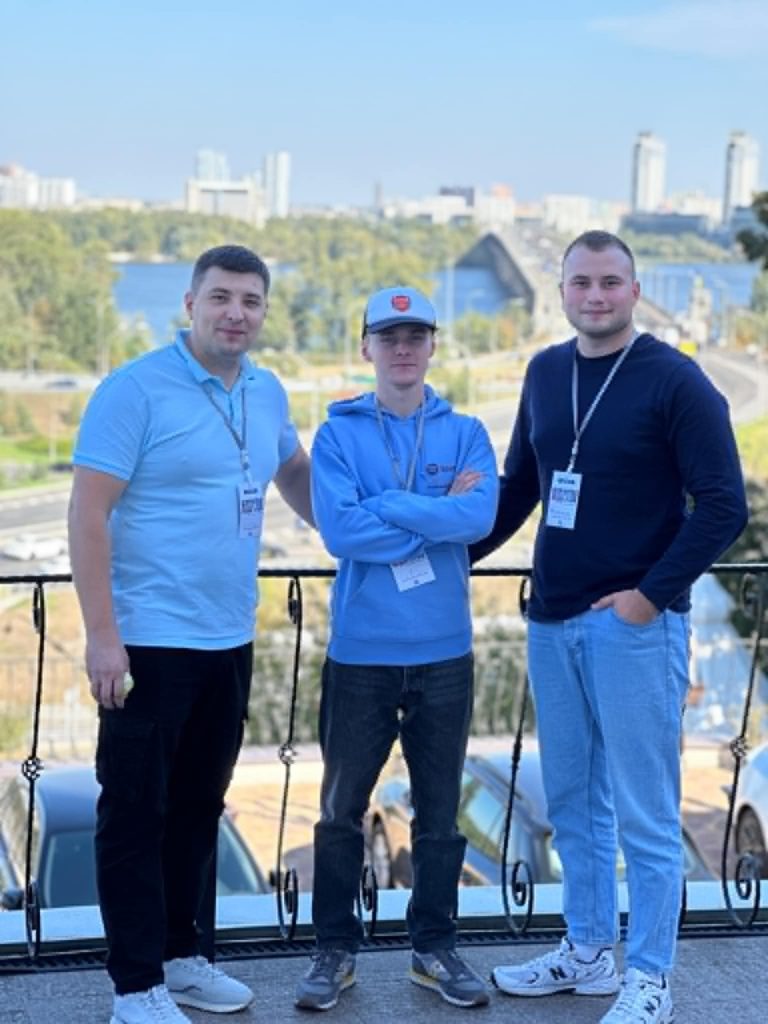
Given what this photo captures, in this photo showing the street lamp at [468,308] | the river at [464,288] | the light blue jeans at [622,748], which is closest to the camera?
the light blue jeans at [622,748]

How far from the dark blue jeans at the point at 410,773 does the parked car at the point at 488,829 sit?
4665 millimetres

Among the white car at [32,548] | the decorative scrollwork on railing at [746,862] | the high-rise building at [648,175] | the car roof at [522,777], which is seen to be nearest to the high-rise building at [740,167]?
the high-rise building at [648,175]

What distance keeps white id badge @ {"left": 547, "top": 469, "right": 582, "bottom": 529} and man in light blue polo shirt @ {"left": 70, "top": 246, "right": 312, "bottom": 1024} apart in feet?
1.85

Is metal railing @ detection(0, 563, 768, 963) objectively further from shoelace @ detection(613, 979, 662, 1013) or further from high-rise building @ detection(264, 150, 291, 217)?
high-rise building @ detection(264, 150, 291, 217)

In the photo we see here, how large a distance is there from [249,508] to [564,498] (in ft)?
2.01

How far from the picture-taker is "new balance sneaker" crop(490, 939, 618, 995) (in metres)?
3.23

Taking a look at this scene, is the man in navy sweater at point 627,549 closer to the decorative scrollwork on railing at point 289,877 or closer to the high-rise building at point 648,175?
the decorative scrollwork on railing at point 289,877

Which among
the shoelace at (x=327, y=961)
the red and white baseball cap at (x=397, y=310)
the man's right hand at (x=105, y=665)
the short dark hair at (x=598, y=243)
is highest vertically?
the short dark hair at (x=598, y=243)

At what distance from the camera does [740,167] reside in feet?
494

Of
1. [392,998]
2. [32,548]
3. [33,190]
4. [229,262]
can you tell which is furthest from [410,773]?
[33,190]

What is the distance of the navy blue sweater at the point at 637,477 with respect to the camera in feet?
9.30

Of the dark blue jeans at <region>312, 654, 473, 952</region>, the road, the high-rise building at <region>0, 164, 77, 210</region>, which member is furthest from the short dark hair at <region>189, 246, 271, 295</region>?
the high-rise building at <region>0, 164, 77, 210</region>

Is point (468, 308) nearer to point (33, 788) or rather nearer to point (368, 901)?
point (368, 901)

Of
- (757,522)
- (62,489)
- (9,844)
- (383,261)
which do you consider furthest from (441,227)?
(9,844)
